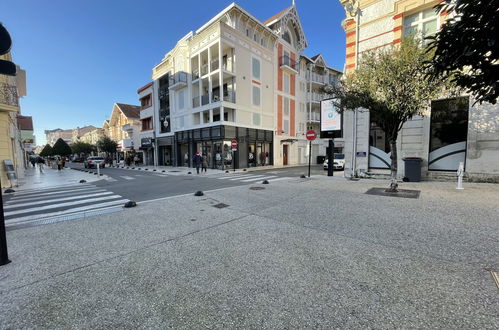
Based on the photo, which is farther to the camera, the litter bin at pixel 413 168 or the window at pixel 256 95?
the window at pixel 256 95

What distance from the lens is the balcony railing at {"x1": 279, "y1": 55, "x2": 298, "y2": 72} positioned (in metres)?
26.1

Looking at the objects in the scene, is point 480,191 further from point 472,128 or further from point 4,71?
point 4,71

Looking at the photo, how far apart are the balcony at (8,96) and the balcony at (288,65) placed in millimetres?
23853

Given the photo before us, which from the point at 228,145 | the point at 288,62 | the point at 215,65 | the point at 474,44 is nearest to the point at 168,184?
the point at 228,145

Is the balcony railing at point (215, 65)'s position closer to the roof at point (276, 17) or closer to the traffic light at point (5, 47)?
the roof at point (276, 17)

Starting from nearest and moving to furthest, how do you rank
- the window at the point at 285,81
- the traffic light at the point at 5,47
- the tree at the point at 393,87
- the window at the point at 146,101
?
the traffic light at the point at 5,47 → the tree at the point at 393,87 → the window at the point at 285,81 → the window at the point at 146,101

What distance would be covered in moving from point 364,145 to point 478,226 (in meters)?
8.20

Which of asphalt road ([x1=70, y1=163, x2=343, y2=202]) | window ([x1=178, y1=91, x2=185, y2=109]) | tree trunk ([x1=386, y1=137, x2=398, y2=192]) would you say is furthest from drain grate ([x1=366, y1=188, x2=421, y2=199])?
window ([x1=178, y1=91, x2=185, y2=109])

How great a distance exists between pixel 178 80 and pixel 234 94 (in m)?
8.47

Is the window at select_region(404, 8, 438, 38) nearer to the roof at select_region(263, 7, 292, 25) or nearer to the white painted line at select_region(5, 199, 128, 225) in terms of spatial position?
the white painted line at select_region(5, 199, 128, 225)

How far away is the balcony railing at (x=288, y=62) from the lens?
2611 centimetres

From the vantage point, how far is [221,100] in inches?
794

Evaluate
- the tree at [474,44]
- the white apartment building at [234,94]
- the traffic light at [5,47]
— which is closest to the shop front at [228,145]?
the white apartment building at [234,94]

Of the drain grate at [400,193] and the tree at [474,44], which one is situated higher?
the tree at [474,44]
